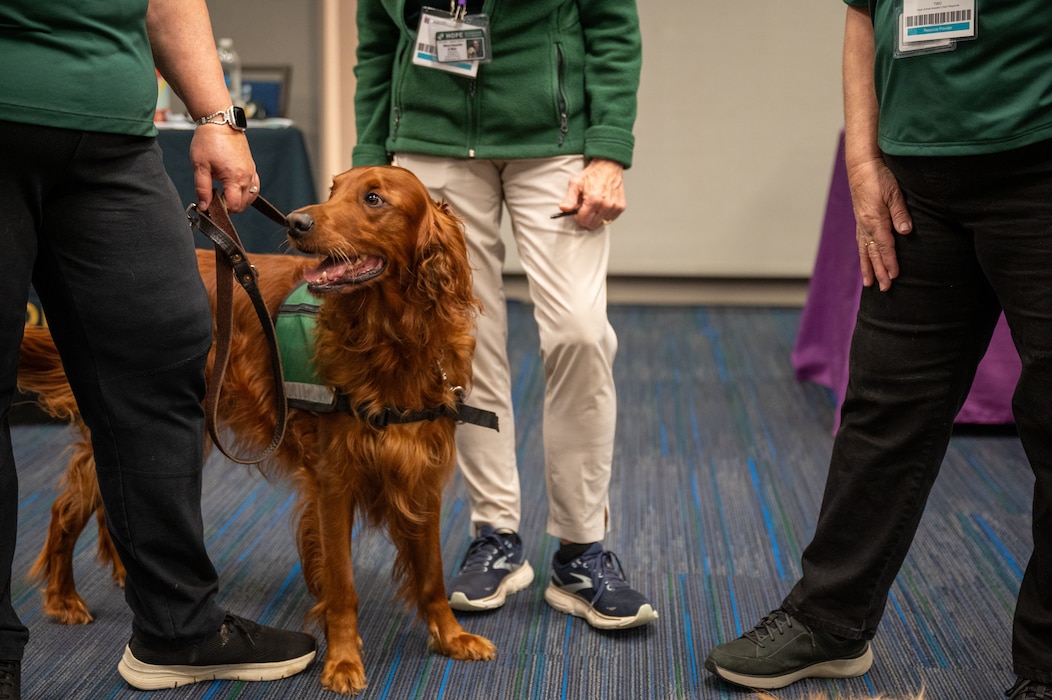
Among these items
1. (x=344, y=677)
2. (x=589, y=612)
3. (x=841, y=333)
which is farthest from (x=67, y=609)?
(x=841, y=333)

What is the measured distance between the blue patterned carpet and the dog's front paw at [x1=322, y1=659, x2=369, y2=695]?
21 millimetres

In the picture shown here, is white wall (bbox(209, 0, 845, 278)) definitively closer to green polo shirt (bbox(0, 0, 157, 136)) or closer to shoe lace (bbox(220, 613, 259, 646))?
shoe lace (bbox(220, 613, 259, 646))

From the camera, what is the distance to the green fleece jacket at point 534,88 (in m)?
1.95

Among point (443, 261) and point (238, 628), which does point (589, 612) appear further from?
point (443, 261)

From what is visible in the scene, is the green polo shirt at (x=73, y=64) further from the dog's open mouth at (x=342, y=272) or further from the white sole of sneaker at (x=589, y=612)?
the white sole of sneaker at (x=589, y=612)

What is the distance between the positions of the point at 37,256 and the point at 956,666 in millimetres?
1722

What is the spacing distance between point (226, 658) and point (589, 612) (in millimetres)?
703

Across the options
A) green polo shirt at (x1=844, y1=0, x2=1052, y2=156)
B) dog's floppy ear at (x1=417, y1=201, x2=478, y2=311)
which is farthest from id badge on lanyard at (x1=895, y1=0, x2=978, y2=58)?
dog's floppy ear at (x1=417, y1=201, x2=478, y2=311)

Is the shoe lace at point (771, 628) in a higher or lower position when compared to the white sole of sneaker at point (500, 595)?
higher

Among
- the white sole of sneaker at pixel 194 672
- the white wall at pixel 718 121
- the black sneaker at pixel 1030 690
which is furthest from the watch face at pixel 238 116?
the white wall at pixel 718 121

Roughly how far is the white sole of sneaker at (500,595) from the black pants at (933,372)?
0.61 m

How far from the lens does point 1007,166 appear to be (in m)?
1.43

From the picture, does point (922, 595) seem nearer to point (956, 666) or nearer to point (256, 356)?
point (956, 666)

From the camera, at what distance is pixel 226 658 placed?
5.85 ft
